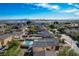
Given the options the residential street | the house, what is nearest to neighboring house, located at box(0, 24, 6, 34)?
the house

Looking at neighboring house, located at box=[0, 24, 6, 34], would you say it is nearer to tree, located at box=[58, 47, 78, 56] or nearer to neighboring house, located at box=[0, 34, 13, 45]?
neighboring house, located at box=[0, 34, 13, 45]

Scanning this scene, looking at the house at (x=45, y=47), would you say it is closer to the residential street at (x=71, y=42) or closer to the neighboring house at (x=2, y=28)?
the residential street at (x=71, y=42)

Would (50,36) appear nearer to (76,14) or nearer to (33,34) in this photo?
(33,34)

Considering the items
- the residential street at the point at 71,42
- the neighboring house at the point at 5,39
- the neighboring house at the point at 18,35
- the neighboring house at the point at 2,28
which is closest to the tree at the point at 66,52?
the residential street at the point at 71,42

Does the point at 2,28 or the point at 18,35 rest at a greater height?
the point at 2,28

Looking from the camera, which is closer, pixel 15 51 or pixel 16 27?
pixel 15 51


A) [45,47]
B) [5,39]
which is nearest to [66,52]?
[45,47]

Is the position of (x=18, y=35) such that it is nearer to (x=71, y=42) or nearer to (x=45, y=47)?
(x=45, y=47)

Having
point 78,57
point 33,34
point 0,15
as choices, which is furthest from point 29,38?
point 78,57

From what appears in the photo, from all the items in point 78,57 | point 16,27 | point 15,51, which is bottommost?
point 78,57
